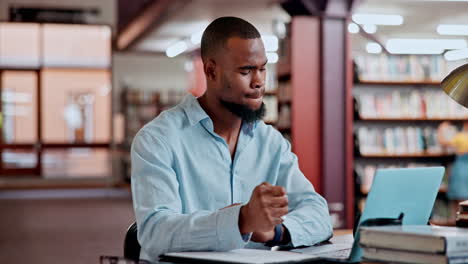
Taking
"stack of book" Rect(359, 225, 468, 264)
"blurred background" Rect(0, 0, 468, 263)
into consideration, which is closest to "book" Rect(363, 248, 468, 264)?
"stack of book" Rect(359, 225, 468, 264)

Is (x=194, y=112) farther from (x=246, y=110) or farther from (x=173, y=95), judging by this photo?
(x=173, y=95)

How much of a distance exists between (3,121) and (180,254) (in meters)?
14.5

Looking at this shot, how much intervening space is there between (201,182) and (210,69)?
0.29 m

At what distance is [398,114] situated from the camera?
7.71 meters

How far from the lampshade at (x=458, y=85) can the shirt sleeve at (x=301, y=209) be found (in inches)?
17.4

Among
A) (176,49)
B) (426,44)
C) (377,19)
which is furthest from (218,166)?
(176,49)

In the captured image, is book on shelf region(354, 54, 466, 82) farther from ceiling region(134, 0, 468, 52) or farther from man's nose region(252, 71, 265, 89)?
man's nose region(252, 71, 265, 89)

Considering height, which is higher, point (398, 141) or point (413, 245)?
point (413, 245)

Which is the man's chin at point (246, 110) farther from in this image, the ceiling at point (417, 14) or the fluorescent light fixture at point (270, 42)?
the fluorescent light fixture at point (270, 42)

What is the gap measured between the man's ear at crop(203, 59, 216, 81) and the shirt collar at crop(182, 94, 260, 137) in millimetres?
84

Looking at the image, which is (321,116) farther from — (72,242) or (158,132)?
(158,132)

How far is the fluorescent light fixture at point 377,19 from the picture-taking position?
11117 millimetres

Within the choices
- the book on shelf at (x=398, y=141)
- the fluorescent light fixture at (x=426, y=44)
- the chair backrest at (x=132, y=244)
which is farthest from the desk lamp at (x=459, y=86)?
the fluorescent light fixture at (x=426, y=44)

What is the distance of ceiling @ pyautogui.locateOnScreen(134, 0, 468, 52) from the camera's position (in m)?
10.2
